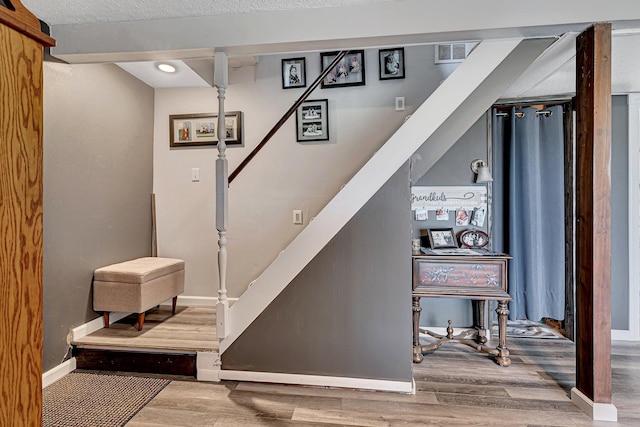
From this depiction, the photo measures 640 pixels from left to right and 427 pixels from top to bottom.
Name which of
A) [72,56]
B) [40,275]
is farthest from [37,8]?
[40,275]

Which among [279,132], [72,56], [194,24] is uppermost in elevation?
[194,24]

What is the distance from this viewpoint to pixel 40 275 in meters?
0.83

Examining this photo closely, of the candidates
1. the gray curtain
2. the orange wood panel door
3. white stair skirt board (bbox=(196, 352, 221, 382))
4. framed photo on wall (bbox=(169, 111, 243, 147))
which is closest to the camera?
the orange wood panel door

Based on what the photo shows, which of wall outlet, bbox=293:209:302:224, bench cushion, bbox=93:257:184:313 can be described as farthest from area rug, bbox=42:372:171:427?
wall outlet, bbox=293:209:302:224

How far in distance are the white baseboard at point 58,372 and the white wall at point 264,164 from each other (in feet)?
3.47

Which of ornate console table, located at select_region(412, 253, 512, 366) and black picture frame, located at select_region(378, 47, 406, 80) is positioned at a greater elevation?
black picture frame, located at select_region(378, 47, 406, 80)

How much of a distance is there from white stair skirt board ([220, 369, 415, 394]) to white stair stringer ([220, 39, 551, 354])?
20cm

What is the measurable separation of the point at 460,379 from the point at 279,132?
2.13 meters

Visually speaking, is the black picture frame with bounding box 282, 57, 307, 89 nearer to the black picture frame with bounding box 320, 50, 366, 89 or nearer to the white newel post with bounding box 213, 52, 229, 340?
the black picture frame with bounding box 320, 50, 366, 89

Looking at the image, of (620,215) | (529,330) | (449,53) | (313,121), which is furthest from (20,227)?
(620,215)

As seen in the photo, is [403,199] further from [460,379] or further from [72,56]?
[72,56]

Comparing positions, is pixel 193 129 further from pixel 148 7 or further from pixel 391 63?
pixel 391 63

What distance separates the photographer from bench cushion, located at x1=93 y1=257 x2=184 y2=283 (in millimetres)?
2459

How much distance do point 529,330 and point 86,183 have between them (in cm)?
384
